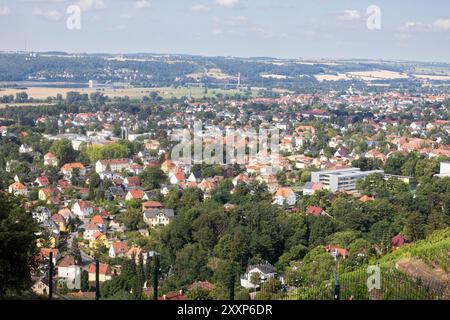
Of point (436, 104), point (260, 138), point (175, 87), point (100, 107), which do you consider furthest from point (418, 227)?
point (175, 87)

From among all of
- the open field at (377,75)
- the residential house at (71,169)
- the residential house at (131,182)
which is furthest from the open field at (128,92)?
the residential house at (131,182)

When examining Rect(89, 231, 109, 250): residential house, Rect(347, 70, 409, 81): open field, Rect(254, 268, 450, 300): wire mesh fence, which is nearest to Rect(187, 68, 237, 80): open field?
Rect(347, 70, 409, 81): open field

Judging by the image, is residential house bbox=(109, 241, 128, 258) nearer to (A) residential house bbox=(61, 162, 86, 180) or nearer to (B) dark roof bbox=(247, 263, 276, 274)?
(B) dark roof bbox=(247, 263, 276, 274)

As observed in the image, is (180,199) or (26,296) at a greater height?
(26,296)

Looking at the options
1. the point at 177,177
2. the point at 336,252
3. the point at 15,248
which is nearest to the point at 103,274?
the point at 336,252

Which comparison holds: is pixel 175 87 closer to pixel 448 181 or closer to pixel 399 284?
pixel 448 181
